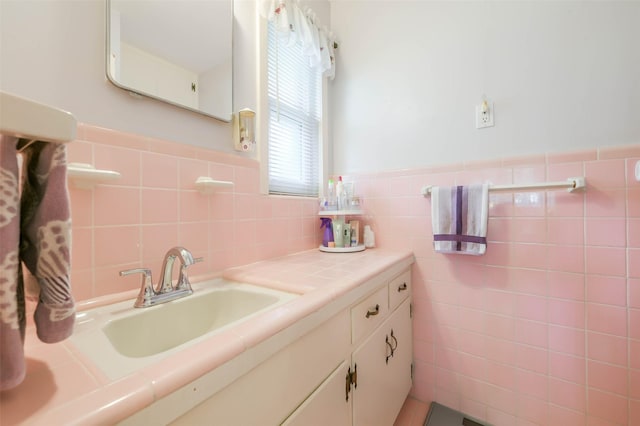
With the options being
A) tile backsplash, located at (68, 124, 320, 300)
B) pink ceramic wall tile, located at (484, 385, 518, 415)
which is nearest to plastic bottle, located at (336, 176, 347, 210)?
tile backsplash, located at (68, 124, 320, 300)

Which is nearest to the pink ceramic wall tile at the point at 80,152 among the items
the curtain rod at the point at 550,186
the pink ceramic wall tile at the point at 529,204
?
the curtain rod at the point at 550,186

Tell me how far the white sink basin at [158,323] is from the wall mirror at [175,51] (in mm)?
654

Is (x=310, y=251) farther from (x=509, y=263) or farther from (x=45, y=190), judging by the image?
(x=45, y=190)

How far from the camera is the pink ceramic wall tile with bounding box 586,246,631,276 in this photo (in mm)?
943

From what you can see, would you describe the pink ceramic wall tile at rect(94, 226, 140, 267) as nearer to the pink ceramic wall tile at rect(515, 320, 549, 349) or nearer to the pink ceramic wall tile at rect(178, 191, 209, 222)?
the pink ceramic wall tile at rect(178, 191, 209, 222)

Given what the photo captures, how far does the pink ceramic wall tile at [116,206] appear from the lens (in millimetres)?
688

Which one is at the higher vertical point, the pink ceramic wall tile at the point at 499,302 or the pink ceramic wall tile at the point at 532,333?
the pink ceramic wall tile at the point at 499,302

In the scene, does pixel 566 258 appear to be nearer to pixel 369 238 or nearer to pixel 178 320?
pixel 369 238

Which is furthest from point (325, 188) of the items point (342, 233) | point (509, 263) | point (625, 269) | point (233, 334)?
point (625, 269)

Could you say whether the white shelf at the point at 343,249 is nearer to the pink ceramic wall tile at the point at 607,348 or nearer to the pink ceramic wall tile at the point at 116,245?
the pink ceramic wall tile at the point at 116,245

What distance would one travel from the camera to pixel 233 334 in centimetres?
47

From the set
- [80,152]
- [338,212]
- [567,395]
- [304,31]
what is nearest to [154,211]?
[80,152]

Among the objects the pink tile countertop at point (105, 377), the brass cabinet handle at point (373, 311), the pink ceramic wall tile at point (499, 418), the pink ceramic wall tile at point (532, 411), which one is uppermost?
the pink tile countertop at point (105, 377)

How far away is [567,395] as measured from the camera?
3.41 ft
